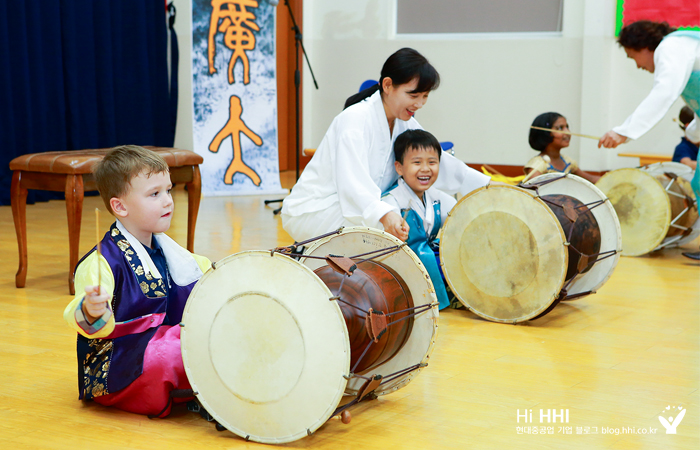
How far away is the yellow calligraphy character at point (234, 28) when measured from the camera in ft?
18.8

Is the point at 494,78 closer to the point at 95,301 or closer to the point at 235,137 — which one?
the point at 235,137

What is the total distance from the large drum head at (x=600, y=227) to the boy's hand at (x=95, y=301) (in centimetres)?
183

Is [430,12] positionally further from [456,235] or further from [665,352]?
[665,352]

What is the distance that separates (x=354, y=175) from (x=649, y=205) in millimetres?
2135

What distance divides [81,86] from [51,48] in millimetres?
403

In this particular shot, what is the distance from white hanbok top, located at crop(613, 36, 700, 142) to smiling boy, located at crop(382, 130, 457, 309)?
904mm

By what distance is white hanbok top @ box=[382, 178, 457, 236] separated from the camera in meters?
2.79

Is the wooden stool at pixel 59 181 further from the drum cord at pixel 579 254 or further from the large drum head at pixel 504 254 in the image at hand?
the drum cord at pixel 579 254

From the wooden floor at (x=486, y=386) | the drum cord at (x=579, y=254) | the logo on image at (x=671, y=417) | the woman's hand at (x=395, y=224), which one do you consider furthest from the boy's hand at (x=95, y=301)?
the drum cord at (x=579, y=254)

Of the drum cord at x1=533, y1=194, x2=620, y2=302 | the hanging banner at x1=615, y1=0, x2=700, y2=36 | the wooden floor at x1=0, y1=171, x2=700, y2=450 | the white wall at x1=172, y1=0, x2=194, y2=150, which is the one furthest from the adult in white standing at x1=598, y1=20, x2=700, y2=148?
the white wall at x1=172, y1=0, x2=194, y2=150

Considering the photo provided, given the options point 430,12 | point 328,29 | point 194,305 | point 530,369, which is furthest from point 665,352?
point 328,29


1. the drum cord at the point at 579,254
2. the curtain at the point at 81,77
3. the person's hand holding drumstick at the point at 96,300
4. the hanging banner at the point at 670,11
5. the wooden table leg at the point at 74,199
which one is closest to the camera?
the person's hand holding drumstick at the point at 96,300

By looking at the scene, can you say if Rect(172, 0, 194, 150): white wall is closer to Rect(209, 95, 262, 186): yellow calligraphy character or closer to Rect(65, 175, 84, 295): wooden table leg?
Rect(209, 95, 262, 186): yellow calligraphy character

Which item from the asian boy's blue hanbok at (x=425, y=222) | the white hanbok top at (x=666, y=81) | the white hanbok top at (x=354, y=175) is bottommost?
the asian boy's blue hanbok at (x=425, y=222)
